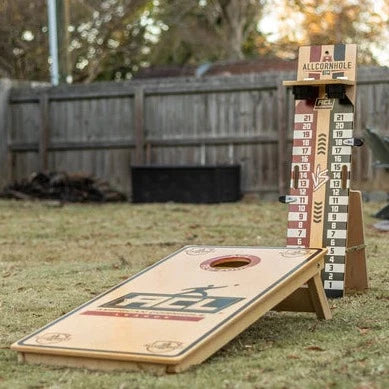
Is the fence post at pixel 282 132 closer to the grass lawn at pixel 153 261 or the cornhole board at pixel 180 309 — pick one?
the grass lawn at pixel 153 261

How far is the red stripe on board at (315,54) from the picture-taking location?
6535mm

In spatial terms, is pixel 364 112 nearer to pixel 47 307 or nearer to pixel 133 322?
pixel 47 307

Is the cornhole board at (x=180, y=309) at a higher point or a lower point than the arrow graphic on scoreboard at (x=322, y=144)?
lower

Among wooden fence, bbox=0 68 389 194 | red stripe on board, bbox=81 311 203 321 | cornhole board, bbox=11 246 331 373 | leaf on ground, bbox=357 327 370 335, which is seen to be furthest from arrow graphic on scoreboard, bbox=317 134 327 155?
wooden fence, bbox=0 68 389 194

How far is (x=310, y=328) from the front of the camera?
18.0ft

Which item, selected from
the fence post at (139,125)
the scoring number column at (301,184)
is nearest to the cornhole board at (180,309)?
the scoring number column at (301,184)

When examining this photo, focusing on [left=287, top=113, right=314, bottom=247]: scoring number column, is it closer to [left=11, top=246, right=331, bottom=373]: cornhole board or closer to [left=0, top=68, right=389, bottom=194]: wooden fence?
[left=11, top=246, right=331, bottom=373]: cornhole board

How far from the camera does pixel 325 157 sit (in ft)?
21.2

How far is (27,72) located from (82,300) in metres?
16.2

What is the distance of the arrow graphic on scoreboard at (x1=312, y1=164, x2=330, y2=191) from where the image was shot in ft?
21.1

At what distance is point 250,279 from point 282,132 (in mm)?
10269

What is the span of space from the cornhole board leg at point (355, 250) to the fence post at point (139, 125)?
32.4ft

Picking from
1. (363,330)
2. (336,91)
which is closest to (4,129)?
(336,91)

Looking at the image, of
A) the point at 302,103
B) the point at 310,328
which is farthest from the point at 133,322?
the point at 302,103
